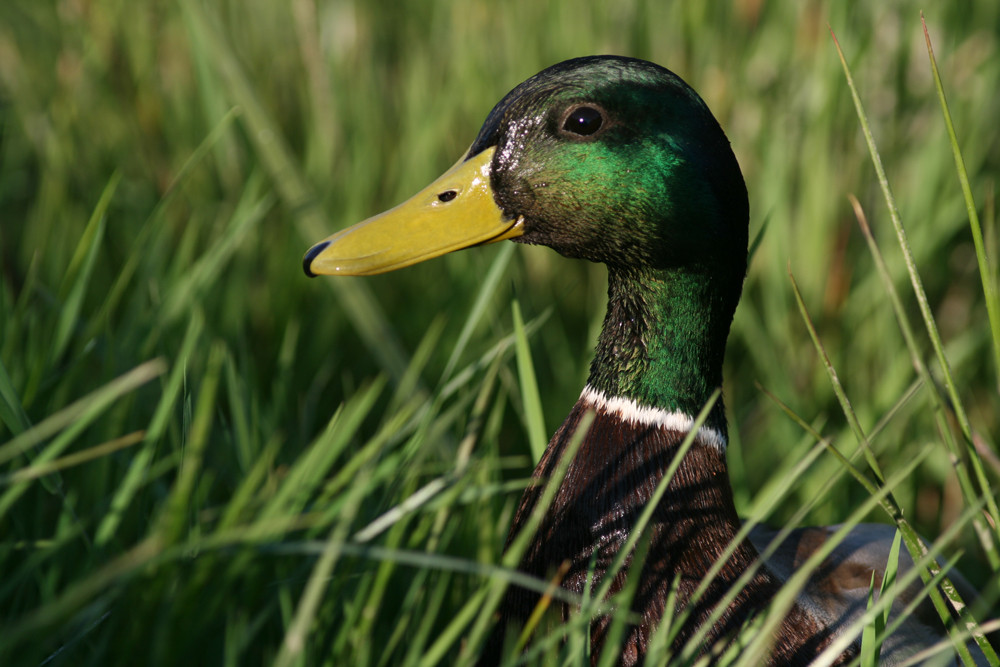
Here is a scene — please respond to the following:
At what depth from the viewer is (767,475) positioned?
92.5 inches

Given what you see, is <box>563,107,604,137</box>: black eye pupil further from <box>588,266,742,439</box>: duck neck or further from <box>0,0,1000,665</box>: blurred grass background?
<box>0,0,1000,665</box>: blurred grass background

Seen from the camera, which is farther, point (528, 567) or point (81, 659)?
point (528, 567)

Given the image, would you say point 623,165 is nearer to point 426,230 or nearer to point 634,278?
point 634,278

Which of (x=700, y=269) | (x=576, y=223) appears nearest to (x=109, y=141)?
(x=576, y=223)

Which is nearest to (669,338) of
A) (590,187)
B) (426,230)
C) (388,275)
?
(590,187)

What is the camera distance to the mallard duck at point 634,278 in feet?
4.62

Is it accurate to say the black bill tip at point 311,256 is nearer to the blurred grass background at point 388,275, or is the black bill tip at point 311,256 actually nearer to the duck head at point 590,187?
the duck head at point 590,187

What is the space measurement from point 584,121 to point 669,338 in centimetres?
34

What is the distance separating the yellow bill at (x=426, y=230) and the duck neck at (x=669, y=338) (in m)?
0.21

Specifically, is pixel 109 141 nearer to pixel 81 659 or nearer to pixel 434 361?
pixel 434 361

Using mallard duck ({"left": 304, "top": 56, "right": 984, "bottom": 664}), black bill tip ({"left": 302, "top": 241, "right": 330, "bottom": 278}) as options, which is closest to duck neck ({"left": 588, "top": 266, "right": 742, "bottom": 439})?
mallard duck ({"left": 304, "top": 56, "right": 984, "bottom": 664})

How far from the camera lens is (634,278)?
153cm

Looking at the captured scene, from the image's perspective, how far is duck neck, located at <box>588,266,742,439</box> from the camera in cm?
150

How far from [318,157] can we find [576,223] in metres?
1.33
